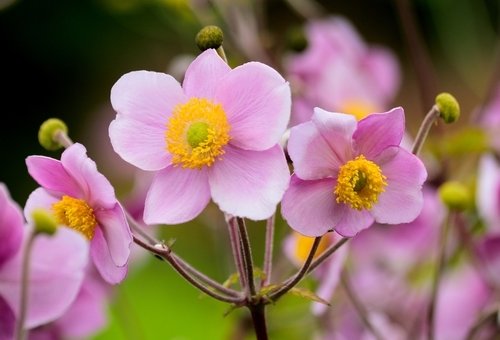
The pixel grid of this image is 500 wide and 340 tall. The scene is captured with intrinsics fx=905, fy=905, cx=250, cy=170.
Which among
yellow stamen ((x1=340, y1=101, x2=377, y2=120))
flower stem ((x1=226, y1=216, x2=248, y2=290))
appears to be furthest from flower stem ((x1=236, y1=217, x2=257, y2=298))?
yellow stamen ((x1=340, y1=101, x2=377, y2=120))

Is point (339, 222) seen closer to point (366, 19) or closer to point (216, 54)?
point (216, 54)

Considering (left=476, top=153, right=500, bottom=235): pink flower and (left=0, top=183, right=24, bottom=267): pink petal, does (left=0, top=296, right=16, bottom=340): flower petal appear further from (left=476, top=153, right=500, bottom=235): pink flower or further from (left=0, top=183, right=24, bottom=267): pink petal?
(left=476, top=153, right=500, bottom=235): pink flower

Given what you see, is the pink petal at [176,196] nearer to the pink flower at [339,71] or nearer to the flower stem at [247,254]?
the flower stem at [247,254]

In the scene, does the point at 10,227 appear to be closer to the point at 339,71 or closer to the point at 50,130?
the point at 50,130

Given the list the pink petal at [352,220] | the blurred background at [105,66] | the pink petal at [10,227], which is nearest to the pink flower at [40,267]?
the pink petal at [10,227]

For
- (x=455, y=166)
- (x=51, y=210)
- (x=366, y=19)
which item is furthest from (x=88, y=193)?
(x=366, y=19)

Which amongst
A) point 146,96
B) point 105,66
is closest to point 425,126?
point 146,96
